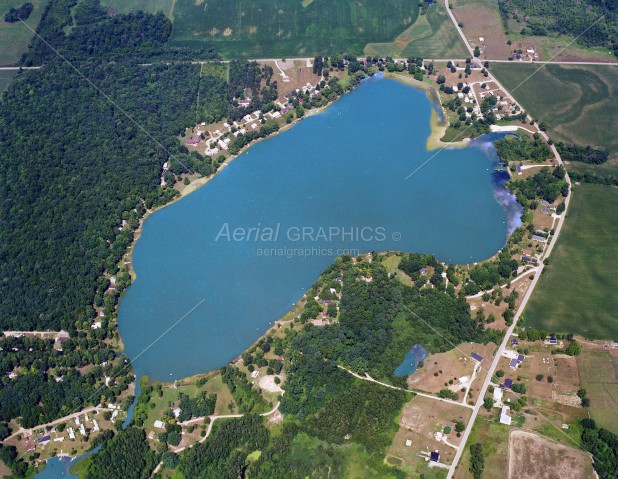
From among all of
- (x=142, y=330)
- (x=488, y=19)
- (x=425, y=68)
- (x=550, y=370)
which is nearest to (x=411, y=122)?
(x=425, y=68)

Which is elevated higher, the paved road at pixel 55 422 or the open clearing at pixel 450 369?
the open clearing at pixel 450 369

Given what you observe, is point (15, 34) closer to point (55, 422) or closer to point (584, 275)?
point (55, 422)

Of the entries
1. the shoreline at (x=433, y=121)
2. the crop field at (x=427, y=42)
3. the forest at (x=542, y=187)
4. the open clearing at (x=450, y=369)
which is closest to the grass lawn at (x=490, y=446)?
the open clearing at (x=450, y=369)

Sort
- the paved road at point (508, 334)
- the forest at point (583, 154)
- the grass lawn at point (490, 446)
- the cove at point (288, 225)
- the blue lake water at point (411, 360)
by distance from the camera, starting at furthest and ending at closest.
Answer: the forest at point (583, 154)
the cove at point (288, 225)
the blue lake water at point (411, 360)
the paved road at point (508, 334)
the grass lawn at point (490, 446)

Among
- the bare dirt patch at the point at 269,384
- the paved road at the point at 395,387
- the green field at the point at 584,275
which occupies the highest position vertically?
the green field at the point at 584,275

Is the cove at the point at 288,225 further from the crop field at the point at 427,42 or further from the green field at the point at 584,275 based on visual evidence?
the crop field at the point at 427,42

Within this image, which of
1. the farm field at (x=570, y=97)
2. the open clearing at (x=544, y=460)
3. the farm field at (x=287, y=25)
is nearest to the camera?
the open clearing at (x=544, y=460)

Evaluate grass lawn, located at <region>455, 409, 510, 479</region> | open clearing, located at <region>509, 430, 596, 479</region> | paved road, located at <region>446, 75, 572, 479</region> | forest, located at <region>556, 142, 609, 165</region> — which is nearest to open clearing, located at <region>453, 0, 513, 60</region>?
paved road, located at <region>446, 75, 572, 479</region>
